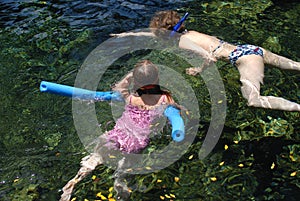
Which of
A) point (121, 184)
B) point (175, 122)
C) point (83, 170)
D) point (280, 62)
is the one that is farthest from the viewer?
point (280, 62)

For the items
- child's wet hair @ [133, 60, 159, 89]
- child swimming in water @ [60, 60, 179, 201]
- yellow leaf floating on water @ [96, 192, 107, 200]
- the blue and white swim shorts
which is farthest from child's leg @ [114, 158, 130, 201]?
the blue and white swim shorts

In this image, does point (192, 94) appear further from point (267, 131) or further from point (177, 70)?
point (267, 131)

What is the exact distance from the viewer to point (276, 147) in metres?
4.90

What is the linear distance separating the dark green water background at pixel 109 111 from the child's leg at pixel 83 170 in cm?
8

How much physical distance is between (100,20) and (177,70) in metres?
2.33

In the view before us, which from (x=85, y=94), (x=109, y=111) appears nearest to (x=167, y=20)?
(x=109, y=111)

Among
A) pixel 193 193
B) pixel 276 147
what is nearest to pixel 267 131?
pixel 276 147

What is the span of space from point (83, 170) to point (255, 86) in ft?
7.64

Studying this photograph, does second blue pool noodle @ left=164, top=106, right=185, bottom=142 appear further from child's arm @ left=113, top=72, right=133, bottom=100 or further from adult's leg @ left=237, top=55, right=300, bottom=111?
adult's leg @ left=237, top=55, right=300, bottom=111

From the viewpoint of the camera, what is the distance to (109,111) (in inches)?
224

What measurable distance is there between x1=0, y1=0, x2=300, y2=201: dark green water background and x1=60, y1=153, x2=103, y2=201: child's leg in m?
0.08

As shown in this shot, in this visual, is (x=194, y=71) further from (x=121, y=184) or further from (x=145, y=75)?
(x=121, y=184)

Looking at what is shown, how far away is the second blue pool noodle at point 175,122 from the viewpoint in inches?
164

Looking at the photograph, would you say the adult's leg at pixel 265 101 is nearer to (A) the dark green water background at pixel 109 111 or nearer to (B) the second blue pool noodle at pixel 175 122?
(A) the dark green water background at pixel 109 111
